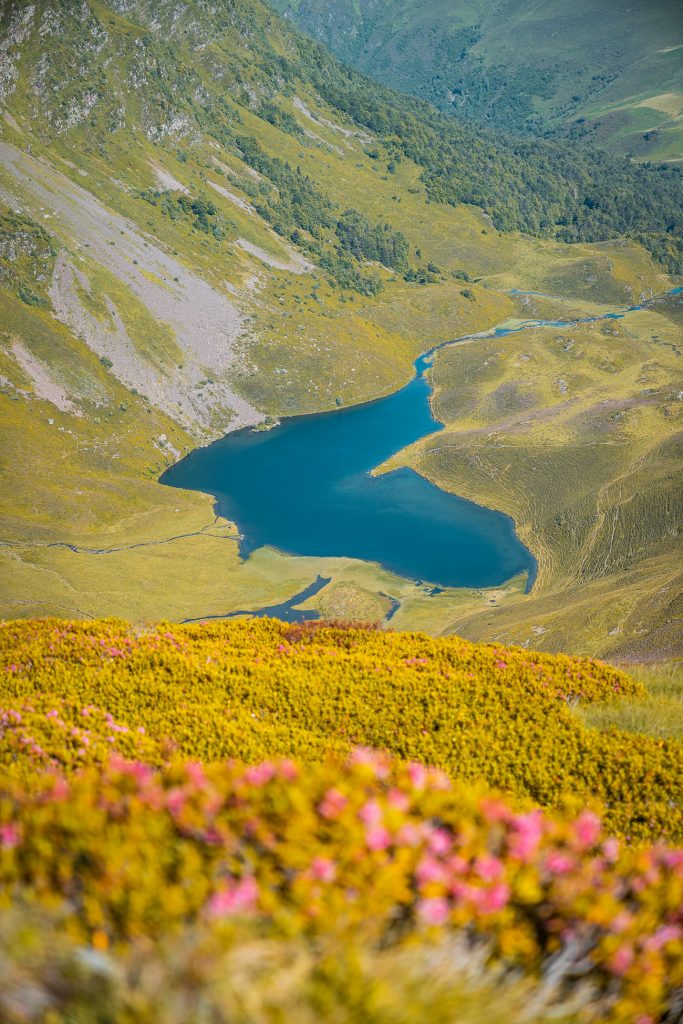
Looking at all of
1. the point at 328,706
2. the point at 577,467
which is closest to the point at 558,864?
the point at 328,706

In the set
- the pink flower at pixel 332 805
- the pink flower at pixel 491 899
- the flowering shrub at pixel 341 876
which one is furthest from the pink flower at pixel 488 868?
the pink flower at pixel 332 805

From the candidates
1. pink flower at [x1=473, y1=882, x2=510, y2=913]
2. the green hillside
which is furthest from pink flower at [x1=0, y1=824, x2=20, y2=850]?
the green hillside

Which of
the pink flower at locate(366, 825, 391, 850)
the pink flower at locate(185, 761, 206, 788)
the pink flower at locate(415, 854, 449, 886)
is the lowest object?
the pink flower at locate(415, 854, 449, 886)

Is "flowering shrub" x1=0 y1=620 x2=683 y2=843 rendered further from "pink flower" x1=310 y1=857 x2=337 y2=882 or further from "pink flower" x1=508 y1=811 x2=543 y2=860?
"pink flower" x1=310 y1=857 x2=337 y2=882

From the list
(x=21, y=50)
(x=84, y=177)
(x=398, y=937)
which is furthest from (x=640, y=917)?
(x=21, y=50)

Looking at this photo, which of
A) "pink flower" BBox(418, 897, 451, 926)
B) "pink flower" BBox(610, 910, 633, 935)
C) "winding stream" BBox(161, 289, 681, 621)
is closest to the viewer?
"pink flower" BBox(418, 897, 451, 926)
